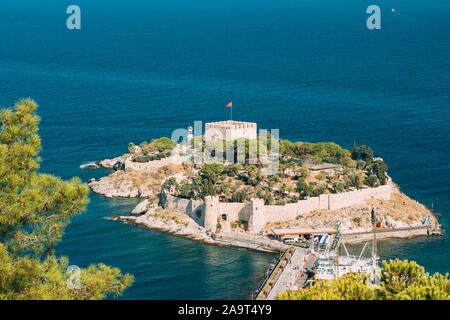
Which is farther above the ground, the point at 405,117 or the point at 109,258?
the point at 405,117

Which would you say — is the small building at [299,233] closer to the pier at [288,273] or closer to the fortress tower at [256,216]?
the fortress tower at [256,216]

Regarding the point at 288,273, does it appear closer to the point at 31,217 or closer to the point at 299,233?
the point at 299,233

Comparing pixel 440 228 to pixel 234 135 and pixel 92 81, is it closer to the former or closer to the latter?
Answer: pixel 234 135

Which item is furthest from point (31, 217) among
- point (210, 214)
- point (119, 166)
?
point (119, 166)

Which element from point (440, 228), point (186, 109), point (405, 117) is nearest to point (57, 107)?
point (186, 109)

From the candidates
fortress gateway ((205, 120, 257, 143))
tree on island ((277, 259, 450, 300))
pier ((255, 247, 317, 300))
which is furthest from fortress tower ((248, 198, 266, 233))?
tree on island ((277, 259, 450, 300))

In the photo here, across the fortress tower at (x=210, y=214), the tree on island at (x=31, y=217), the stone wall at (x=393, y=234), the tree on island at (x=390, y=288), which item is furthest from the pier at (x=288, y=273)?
the tree on island at (x=31, y=217)

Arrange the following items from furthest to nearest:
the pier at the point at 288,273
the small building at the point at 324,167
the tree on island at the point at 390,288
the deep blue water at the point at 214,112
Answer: the small building at the point at 324,167
the deep blue water at the point at 214,112
the pier at the point at 288,273
the tree on island at the point at 390,288
